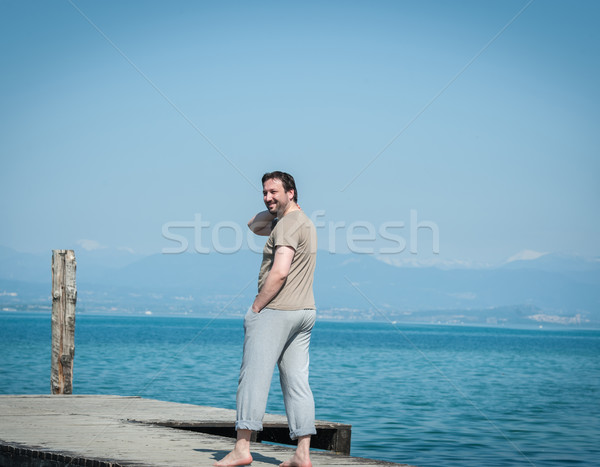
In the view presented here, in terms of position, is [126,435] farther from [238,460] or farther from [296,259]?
[296,259]

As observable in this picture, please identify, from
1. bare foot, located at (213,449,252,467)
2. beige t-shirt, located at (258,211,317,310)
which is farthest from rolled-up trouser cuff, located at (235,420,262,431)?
beige t-shirt, located at (258,211,317,310)

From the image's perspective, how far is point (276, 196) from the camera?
5.50m

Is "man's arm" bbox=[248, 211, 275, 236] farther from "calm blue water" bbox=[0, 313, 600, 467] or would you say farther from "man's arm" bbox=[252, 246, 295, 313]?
"calm blue water" bbox=[0, 313, 600, 467]

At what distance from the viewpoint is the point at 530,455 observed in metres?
14.9

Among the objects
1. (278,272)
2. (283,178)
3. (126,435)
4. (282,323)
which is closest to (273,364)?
(282,323)

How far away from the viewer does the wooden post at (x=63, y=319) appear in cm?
1255

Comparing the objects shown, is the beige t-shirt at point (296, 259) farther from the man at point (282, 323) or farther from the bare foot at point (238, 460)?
the bare foot at point (238, 460)

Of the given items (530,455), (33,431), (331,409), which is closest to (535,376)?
(331,409)

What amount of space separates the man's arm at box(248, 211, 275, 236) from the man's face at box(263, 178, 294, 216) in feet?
0.67

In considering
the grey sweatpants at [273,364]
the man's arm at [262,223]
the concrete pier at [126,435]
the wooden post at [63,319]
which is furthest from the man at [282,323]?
the wooden post at [63,319]

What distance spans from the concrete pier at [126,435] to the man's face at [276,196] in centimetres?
173

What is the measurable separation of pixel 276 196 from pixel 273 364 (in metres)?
1.07

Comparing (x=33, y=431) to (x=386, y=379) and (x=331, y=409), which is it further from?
(x=386, y=379)

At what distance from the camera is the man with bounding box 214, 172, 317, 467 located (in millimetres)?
5332
